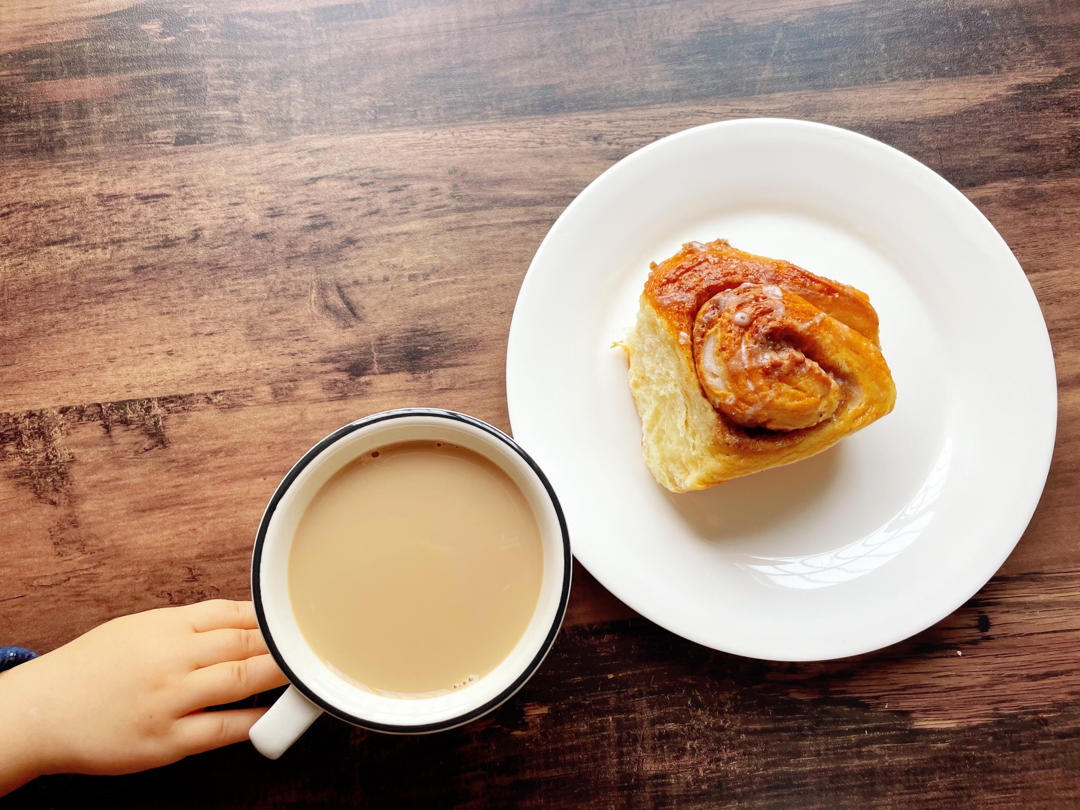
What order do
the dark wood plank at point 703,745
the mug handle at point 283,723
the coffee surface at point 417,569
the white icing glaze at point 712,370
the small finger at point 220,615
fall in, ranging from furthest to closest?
the dark wood plank at point 703,745 < the small finger at point 220,615 < the white icing glaze at point 712,370 < the coffee surface at point 417,569 < the mug handle at point 283,723

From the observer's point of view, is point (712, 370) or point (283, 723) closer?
point (283, 723)

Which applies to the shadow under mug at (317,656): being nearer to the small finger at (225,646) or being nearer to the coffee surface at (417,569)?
the coffee surface at (417,569)

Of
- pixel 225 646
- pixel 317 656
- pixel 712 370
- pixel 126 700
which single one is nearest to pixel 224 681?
pixel 225 646

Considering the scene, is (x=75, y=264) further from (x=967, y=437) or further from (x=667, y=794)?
(x=967, y=437)

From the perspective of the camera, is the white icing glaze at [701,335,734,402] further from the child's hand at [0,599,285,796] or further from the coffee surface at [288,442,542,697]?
the child's hand at [0,599,285,796]

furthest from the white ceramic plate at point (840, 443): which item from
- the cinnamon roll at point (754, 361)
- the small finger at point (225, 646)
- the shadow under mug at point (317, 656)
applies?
the small finger at point (225, 646)

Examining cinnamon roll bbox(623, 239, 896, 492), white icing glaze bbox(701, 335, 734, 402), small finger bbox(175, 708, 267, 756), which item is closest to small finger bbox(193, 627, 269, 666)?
small finger bbox(175, 708, 267, 756)

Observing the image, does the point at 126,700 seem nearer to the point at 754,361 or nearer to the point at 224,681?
the point at 224,681

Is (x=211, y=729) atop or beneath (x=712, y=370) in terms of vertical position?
beneath
